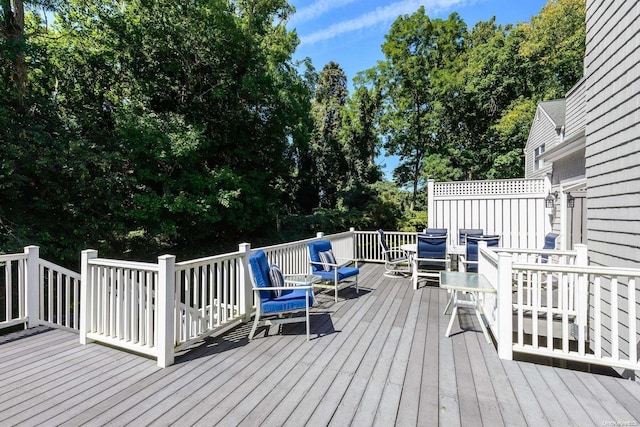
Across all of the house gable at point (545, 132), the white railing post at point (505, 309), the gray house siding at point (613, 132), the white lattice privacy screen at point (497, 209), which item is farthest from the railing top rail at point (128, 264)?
the house gable at point (545, 132)

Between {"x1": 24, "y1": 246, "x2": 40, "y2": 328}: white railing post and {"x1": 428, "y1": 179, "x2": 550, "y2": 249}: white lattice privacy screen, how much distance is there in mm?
9782

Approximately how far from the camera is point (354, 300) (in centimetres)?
507

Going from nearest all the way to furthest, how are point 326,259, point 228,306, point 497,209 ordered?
point 228,306
point 326,259
point 497,209

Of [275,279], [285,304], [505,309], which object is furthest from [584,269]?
[275,279]

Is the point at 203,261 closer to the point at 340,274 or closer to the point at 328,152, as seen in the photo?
the point at 340,274

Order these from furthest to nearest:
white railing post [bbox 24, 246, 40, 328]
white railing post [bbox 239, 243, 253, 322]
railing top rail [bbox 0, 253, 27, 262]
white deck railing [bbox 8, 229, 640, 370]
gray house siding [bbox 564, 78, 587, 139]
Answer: gray house siding [bbox 564, 78, 587, 139] < white railing post [bbox 239, 243, 253, 322] < white railing post [bbox 24, 246, 40, 328] < railing top rail [bbox 0, 253, 27, 262] < white deck railing [bbox 8, 229, 640, 370]

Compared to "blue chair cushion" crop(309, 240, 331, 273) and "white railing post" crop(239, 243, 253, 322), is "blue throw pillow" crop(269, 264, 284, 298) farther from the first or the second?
"blue chair cushion" crop(309, 240, 331, 273)

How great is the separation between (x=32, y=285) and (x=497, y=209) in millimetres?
10939

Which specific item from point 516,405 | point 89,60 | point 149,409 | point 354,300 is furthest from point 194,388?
point 89,60

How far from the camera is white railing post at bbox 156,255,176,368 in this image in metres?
2.79

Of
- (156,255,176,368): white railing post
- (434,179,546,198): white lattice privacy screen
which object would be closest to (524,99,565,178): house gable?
(434,179,546,198): white lattice privacy screen

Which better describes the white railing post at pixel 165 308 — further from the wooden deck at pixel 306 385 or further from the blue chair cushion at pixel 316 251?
the blue chair cushion at pixel 316 251

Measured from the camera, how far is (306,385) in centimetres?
246

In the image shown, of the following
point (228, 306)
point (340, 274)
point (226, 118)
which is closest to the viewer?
point (228, 306)
